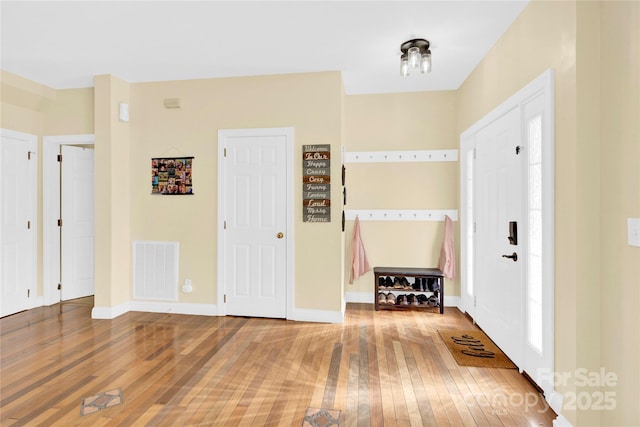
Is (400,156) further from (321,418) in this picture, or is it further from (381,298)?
(321,418)

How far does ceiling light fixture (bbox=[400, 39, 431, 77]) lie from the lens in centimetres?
294

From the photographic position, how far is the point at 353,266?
428cm

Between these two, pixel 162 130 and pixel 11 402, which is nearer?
pixel 11 402

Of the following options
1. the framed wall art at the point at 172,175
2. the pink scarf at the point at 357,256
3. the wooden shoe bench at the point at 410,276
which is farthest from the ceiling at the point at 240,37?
the wooden shoe bench at the point at 410,276

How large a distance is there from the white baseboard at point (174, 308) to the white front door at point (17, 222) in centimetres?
133

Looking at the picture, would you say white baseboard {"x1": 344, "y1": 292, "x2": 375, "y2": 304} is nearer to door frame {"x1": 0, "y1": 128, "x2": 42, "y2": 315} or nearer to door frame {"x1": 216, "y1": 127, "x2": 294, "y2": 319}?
door frame {"x1": 216, "y1": 127, "x2": 294, "y2": 319}

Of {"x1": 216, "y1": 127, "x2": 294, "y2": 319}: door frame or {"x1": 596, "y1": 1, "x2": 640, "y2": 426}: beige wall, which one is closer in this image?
{"x1": 596, "y1": 1, "x2": 640, "y2": 426}: beige wall

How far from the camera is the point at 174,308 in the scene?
3986 millimetres

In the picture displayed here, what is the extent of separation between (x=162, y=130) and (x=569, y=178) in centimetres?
396

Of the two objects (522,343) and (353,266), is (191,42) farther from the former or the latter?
(522,343)

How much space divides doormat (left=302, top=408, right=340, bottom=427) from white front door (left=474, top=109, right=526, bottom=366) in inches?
60.3

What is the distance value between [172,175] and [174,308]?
1564 mm

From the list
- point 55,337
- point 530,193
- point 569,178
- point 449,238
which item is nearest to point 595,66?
point 569,178

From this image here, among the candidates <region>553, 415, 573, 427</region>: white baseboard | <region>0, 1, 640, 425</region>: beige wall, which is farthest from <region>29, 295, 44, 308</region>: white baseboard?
<region>553, 415, 573, 427</region>: white baseboard
